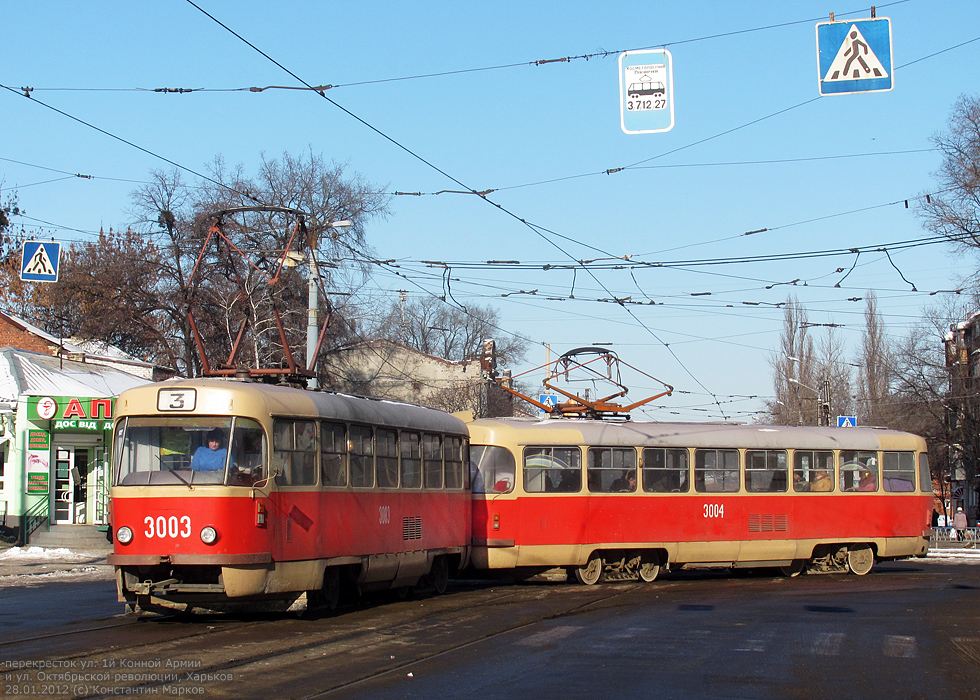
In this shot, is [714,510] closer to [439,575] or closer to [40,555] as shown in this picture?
[439,575]

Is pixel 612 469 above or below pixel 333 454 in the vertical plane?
below

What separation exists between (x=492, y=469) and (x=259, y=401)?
7040 mm

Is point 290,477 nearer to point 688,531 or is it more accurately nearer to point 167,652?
point 167,652

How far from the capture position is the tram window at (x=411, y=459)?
1534 cm

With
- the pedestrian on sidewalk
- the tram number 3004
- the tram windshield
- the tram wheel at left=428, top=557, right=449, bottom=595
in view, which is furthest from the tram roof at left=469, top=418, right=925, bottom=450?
the pedestrian on sidewalk

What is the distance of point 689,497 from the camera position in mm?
19812

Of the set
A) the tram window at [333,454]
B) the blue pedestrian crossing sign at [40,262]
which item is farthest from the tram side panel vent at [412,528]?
the blue pedestrian crossing sign at [40,262]

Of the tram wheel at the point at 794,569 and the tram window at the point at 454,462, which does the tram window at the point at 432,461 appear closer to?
the tram window at the point at 454,462

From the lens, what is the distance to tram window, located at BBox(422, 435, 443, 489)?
16.1m

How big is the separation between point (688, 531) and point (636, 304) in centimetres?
679

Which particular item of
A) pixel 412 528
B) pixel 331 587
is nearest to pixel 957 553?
pixel 412 528

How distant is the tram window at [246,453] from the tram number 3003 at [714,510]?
1043cm

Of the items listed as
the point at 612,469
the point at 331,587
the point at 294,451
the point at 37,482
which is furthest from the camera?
the point at 37,482

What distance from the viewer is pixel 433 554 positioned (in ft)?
53.1
